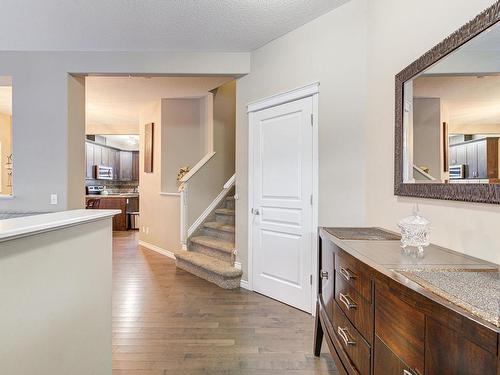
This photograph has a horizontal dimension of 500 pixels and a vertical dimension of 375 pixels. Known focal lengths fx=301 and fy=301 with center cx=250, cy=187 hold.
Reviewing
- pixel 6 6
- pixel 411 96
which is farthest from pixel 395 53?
pixel 6 6

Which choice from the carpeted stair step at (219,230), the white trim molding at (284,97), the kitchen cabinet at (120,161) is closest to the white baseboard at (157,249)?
the carpeted stair step at (219,230)

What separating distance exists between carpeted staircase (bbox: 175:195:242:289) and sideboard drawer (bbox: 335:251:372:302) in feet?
7.08

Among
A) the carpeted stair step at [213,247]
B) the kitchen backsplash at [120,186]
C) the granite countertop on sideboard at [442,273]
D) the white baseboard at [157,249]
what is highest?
the kitchen backsplash at [120,186]

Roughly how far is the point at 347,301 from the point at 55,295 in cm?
130

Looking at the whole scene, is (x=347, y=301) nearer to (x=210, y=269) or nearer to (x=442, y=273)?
(x=442, y=273)

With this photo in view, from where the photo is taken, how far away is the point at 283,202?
311 centimetres

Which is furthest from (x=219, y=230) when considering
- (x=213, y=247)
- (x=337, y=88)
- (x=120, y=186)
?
(x=120, y=186)

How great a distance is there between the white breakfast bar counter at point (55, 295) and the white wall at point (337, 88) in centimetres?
184

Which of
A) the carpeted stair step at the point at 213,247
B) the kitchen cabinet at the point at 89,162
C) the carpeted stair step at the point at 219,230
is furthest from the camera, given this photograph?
the kitchen cabinet at the point at 89,162

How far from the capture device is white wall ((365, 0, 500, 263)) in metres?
1.30

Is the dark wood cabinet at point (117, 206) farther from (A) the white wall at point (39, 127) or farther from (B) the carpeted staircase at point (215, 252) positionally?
(A) the white wall at point (39, 127)

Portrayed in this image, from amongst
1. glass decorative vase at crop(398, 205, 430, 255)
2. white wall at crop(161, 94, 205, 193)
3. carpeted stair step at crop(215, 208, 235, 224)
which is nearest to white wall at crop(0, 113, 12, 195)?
white wall at crop(161, 94, 205, 193)

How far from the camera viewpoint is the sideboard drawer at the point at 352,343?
48.0 inches

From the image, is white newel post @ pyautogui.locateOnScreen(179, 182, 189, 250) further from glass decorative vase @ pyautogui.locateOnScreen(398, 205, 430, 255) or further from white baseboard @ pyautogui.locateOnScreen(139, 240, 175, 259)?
glass decorative vase @ pyautogui.locateOnScreen(398, 205, 430, 255)
